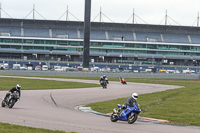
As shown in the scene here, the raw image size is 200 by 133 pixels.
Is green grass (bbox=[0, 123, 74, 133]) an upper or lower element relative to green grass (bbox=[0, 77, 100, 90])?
upper

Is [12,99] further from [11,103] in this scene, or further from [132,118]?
[132,118]

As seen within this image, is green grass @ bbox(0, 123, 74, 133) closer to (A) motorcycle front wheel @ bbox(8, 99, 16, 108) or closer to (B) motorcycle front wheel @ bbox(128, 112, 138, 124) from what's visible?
(B) motorcycle front wheel @ bbox(128, 112, 138, 124)

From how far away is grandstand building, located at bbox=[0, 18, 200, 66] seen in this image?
133 meters

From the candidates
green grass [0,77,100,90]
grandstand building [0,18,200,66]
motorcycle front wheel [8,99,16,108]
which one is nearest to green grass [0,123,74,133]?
motorcycle front wheel [8,99,16,108]

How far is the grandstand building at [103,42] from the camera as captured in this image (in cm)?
13262

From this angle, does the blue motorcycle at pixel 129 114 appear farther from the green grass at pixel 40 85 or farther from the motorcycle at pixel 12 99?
the green grass at pixel 40 85

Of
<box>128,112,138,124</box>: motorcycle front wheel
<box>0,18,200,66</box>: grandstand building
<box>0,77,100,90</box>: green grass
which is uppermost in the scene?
<box>0,18,200,66</box>: grandstand building

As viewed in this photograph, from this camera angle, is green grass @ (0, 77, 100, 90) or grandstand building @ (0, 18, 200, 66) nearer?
green grass @ (0, 77, 100, 90)

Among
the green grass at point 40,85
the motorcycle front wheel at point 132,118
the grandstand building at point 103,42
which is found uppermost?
the grandstand building at point 103,42

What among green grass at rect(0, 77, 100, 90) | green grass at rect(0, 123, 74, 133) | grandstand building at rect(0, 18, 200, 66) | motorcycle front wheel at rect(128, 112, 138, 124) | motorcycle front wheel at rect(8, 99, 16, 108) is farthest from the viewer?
grandstand building at rect(0, 18, 200, 66)

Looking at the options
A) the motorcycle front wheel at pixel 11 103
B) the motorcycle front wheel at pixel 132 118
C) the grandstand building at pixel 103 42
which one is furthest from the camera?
the grandstand building at pixel 103 42

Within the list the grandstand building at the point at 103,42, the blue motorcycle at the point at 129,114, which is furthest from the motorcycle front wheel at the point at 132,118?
the grandstand building at the point at 103,42

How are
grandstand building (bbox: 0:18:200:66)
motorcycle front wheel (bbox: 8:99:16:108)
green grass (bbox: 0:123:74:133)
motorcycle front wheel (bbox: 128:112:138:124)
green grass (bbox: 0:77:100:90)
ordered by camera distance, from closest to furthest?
green grass (bbox: 0:123:74:133), motorcycle front wheel (bbox: 128:112:138:124), motorcycle front wheel (bbox: 8:99:16:108), green grass (bbox: 0:77:100:90), grandstand building (bbox: 0:18:200:66)

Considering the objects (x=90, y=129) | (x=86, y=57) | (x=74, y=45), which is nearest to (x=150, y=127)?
(x=90, y=129)
